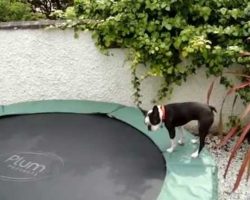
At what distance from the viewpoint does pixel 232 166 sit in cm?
284

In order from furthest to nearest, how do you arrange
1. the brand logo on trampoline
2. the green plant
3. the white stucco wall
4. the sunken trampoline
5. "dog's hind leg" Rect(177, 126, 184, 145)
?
1. the green plant
2. the white stucco wall
3. "dog's hind leg" Rect(177, 126, 184, 145)
4. the brand logo on trampoline
5. the sunken trampoline

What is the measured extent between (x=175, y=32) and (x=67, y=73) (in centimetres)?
90

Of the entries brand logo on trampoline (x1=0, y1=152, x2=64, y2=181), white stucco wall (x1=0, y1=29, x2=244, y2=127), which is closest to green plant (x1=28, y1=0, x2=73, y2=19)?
white stucco wall (x1=0, y1=29, x2=244, y2=127)

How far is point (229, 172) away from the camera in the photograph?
9.09 ft

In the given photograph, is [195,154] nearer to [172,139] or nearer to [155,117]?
[172,139]

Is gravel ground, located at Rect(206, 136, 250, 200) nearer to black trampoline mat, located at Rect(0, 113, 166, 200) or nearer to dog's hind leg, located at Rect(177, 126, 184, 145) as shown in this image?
dog's hind leg, located at Rect(177, 126, 184, 145)

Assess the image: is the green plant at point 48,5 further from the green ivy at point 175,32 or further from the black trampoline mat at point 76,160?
the black trampoline mat at point 76,160

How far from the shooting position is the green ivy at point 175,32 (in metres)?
2.80

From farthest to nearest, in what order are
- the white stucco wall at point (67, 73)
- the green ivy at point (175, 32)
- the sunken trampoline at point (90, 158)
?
1. the white stucco wall at point (67, 73)
2. the green ivy at point (175, 32)
3. the sunken trampoline at point (90, 158)

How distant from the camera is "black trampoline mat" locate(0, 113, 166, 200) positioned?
2.17 m

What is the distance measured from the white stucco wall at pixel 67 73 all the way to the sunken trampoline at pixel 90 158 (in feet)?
0.54

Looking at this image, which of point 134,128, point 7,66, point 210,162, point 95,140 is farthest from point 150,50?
point 7,66

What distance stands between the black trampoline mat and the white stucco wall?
34 cm

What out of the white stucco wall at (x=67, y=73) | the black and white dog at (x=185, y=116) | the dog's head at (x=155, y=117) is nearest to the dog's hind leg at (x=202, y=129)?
the black and white dog at (x=185, y=116)
